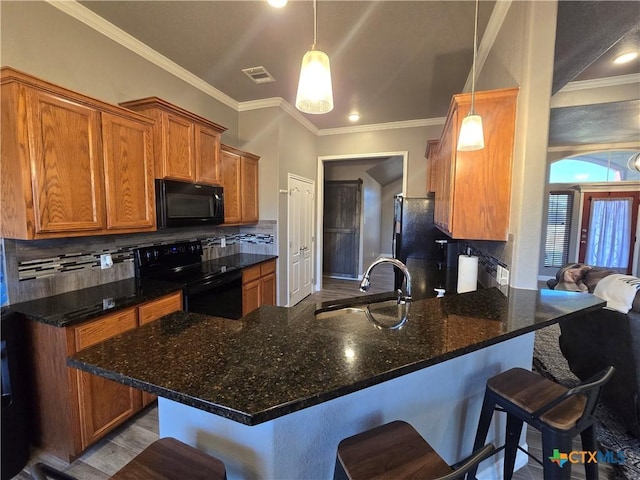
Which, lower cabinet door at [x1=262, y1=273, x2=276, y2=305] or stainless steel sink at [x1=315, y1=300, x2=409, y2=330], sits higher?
stainless steel sink at [x1=315, y1=300, x2=409, y2=330]

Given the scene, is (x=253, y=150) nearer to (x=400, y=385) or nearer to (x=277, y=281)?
(x=277, y=281)

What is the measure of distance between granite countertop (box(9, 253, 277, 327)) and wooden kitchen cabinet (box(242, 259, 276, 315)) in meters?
0.98

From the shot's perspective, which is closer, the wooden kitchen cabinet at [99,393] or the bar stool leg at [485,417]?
the bar stool leg at [485,417]

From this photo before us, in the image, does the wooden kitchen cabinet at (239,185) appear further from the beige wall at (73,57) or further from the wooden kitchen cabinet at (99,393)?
the wooden kitchen cabinet at (99,393)

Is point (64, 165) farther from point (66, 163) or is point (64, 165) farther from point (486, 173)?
point (486, 173)

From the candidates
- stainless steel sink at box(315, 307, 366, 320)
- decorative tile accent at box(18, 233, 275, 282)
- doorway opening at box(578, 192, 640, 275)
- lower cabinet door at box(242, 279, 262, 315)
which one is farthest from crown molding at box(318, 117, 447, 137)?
stainless steel sink at box(315, 307, 366, 320)

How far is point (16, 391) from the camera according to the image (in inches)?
65.7

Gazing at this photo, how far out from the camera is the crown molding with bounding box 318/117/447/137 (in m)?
4.40

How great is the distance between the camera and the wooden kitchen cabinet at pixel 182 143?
241cm

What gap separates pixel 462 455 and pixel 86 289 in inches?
106

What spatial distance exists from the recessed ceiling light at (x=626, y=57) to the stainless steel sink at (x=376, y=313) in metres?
3.30

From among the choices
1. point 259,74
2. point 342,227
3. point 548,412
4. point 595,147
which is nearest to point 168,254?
point 259,74

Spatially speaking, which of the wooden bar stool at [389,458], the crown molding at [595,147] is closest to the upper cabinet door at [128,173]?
the wooden bar stool at [389,458]

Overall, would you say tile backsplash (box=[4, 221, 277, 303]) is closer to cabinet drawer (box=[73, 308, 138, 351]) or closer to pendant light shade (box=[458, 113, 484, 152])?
cabinet drawer (box=[73, 308, 138, 351])
